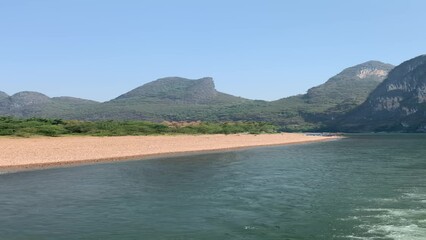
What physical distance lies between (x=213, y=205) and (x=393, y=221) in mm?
10149

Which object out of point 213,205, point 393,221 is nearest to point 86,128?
point 213,205

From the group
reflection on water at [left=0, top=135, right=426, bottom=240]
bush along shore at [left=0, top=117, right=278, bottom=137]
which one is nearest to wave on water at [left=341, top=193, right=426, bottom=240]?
reflection on water at [left=0, top=135, right=426, bottom=240]

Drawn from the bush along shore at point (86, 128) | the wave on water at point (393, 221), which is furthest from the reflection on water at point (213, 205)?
the bush along shore at point (86, 128)

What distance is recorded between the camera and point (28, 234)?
18.5 meters

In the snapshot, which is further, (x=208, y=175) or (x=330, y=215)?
(x=208, y=175)

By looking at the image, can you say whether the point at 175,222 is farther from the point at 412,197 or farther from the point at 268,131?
the point at 268,131

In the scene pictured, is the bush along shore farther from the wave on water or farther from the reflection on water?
the wave on water

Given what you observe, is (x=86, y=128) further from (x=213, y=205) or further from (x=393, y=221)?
(x=393, y=221)

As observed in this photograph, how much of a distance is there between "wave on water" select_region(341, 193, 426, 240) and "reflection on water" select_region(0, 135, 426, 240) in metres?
0.04

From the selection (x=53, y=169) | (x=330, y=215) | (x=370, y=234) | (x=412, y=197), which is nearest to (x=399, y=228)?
(x=370, y=234)

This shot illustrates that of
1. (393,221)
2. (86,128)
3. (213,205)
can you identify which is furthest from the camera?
(86,128)

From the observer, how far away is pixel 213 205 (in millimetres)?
24688

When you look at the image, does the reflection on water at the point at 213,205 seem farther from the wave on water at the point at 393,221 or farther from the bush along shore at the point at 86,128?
the bush along shore at the point at 86,128

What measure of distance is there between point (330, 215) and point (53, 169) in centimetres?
3085
